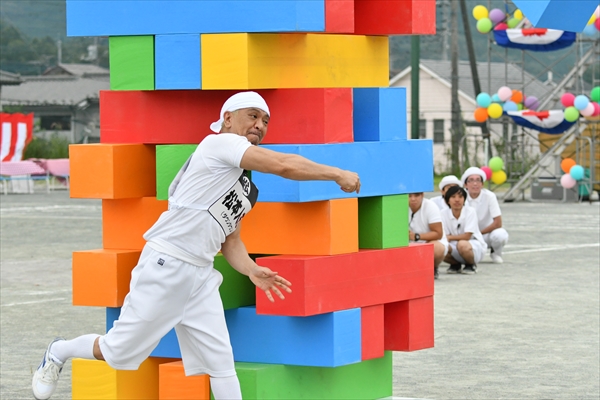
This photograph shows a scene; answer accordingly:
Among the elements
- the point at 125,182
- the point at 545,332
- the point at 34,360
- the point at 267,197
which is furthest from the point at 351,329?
the point at 545,332

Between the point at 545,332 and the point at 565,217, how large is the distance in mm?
13785

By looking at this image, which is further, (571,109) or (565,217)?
(571,109)

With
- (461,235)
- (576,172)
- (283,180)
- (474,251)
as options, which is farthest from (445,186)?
(576,172)

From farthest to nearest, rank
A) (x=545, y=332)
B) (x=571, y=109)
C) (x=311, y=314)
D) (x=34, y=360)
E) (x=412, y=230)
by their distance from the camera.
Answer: (x=571, y=109)
(x=412, y=230)
(x=545, y=332)
(x=34, y=360)
(x=311, y=314)

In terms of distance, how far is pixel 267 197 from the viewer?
633 centimetres

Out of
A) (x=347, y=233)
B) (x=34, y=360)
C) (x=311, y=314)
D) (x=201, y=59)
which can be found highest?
(x=201, y=59)

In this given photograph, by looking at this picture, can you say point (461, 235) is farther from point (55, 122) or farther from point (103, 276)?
point (55, 122)

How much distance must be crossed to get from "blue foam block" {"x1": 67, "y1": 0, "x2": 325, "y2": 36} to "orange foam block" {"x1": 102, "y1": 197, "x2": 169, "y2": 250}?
961 mm

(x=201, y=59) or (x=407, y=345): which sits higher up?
(x=201, y=59)

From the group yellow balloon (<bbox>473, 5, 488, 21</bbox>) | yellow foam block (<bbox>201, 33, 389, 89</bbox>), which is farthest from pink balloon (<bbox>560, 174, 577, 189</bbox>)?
yellow foam block (<bbox>201, 33, 389, 89</bbox>)

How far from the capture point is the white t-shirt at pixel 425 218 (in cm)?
1328

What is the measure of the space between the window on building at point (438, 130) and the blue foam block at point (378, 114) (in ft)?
183

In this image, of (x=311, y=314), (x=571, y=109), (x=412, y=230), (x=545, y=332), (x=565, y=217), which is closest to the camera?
(x=311, y=314)

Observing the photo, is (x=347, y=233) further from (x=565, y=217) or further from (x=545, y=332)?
(x=565, y=217)
